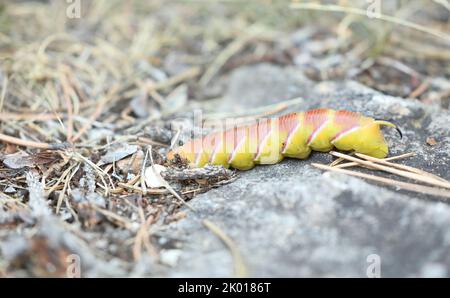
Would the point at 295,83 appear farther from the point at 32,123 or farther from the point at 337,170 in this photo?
the point at 32,123

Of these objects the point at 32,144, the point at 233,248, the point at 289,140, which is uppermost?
the point at 289,140

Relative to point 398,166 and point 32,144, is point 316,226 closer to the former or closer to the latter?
point 398,166

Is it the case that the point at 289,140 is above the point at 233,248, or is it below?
above

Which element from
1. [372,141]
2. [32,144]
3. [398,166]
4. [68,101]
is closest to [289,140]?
[372,141]

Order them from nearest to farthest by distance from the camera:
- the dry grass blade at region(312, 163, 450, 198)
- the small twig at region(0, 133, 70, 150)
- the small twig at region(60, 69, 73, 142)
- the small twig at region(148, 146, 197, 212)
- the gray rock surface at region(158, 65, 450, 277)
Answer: the gray rock surface at region(158, 65, 450, 277)
the dry grass blade at region(312, 163, 450, 198)
the small twig at region(148, 146, 197, 212)
the small twig at region(0, 133, 70, 150)
the small twig at region(60, 69, 73, 142)

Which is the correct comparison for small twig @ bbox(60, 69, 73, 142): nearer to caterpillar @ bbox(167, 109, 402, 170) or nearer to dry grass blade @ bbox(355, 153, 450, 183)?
caterpillar @ bbox(167, 109, 402, 170)

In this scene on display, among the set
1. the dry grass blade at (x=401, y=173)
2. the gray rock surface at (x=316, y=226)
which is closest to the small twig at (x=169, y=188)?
the gray rock surface at (x=316, y=226)

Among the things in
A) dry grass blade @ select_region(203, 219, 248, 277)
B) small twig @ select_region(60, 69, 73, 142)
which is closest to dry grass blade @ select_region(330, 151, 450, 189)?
dry grass blade @ select_region(203, 219, 248, 277)
